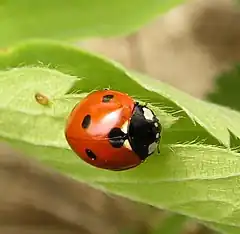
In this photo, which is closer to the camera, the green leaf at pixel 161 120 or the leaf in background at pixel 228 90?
the green leaf at pixel 161 120

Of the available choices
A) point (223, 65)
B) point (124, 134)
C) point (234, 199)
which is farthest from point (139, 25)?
point (223, 65)

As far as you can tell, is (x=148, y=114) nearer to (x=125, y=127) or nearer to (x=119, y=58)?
(x=125, y=127)

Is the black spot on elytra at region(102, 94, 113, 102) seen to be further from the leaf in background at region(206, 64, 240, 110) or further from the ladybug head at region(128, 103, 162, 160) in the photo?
the leaf in background at region(206, 64, 240, 110)

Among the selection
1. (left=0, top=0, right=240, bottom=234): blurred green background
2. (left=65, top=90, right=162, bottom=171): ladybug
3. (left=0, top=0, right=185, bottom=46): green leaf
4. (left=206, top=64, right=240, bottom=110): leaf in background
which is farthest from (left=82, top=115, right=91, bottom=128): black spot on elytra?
(left=206, top=64, right=240, bottom=110): leaf in background

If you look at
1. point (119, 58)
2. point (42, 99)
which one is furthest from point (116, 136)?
point (119, 58)

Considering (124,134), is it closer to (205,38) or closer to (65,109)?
(65,109)

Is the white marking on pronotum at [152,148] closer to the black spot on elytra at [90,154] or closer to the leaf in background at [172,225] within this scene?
the black spot on elytra at [90,154]

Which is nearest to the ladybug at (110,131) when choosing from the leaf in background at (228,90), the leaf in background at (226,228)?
the leaf in background at (226,228)
